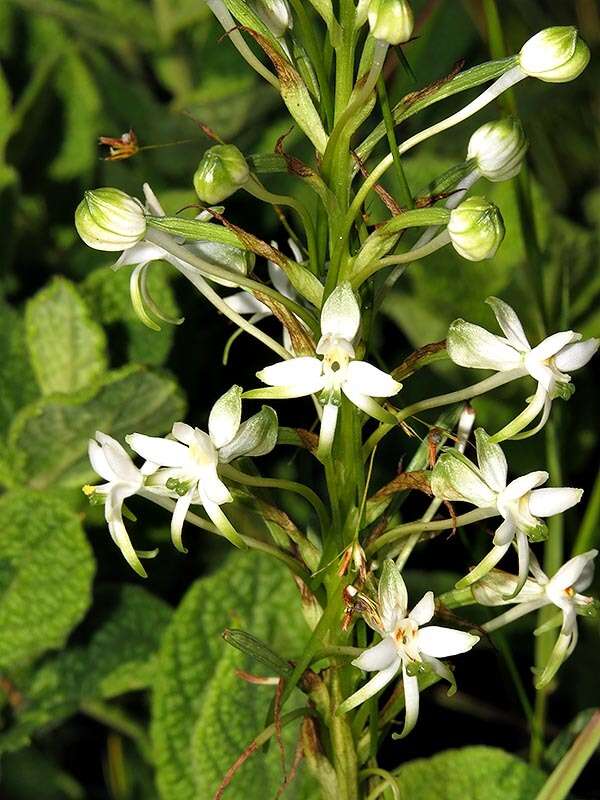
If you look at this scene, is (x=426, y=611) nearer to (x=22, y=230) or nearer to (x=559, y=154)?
(x=22, y=230)

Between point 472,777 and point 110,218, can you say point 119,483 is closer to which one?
point 110,218

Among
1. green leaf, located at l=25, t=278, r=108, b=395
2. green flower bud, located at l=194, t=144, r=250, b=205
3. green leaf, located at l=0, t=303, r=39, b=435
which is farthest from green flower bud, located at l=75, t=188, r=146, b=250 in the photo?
green leaf, located at l=0, t=303, r=39, b=435

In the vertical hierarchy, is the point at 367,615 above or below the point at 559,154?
above

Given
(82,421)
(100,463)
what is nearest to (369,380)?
(100,463)

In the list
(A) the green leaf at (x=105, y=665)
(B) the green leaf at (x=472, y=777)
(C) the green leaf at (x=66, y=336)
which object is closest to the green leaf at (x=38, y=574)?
(A) the green leaf at (x=105, y=665)

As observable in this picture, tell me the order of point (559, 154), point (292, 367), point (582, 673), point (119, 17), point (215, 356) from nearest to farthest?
point (292, 367)
point (582, 673)
point (215, 356)
point (119, 17)
point (559, 154)

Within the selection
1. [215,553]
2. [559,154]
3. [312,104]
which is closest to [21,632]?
[215,553]

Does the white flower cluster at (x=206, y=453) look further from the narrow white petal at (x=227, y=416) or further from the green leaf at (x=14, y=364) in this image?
the green leaf at (x=14, y=364)

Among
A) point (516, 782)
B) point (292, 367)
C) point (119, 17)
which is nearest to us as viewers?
point (292, 367)
